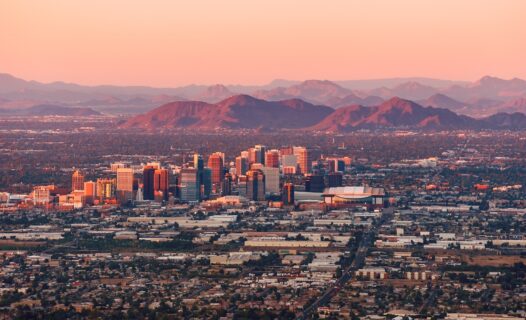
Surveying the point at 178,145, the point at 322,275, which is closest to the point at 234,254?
the point at 322,275

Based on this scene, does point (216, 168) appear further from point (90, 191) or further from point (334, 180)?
point (90, 191)

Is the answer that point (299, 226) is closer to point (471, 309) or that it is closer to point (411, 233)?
point (411, 233)

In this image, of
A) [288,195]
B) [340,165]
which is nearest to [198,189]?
[288,195]

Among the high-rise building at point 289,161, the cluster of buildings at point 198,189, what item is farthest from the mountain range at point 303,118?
the cluster of buildings at point 198,189

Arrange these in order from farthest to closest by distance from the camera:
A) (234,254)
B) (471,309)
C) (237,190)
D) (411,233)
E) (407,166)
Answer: (407,166), (237,190), (411,233), (234,254), (471,309)

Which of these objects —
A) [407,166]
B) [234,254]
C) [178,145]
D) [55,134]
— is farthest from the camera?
[55,134]

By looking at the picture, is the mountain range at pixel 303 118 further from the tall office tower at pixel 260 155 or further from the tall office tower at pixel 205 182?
the tall office tower at pixel 205 182

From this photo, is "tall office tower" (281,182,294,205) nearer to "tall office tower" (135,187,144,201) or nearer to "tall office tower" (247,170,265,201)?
"tall office tower" (247,170,265,201)

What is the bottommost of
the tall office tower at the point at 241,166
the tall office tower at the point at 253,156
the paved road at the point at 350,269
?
the paved road at the point at 350,269
